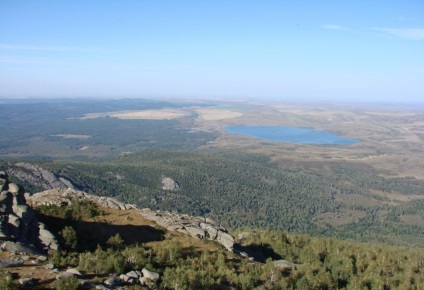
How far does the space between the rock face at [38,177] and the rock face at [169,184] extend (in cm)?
2902

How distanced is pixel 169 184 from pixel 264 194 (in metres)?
33.0

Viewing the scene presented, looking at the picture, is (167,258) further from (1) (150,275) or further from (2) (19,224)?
(2) (19,224)

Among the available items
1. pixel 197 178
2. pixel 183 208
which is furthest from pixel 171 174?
pixel 183 208

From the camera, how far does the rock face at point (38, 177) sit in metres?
104

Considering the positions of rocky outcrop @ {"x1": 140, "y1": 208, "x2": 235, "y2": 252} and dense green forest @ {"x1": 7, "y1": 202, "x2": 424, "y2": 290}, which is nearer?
dense green forest @ {"x1": 7, "y1": 202, "x2": 424, "y2": 290}

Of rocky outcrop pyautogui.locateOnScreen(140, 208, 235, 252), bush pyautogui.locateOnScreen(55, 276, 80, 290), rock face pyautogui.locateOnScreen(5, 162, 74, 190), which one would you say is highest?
bush pyautogui.locateOnScreen(55, 276, 80, 290)

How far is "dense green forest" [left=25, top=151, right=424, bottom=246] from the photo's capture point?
349ft

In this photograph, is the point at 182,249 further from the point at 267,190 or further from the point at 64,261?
the point at 267,190

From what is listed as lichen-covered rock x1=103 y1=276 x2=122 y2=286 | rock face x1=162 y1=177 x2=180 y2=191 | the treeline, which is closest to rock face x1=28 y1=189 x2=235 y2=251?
the treeline

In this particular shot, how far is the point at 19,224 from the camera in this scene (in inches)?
886

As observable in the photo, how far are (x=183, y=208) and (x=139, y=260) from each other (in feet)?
293

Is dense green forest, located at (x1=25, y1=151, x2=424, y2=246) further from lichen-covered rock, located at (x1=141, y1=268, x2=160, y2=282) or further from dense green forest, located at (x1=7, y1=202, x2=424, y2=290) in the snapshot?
lichen-covered rock, located at (x1=141, y1=268, x2=160, y2=282)

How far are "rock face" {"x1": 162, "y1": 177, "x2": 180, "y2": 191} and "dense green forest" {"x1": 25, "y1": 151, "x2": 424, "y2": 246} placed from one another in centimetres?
162

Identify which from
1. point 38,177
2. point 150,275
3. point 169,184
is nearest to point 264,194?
point 169,184
